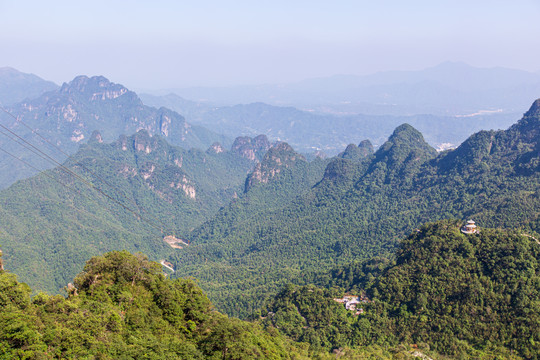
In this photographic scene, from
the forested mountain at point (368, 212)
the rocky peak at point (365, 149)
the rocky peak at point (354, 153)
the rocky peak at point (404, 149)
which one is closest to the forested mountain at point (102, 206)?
the forested mountain at point (368, 212)

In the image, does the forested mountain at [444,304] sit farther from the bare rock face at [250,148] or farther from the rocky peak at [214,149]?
the bare rock face at [250,148]

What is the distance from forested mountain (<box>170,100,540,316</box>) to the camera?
70438mm

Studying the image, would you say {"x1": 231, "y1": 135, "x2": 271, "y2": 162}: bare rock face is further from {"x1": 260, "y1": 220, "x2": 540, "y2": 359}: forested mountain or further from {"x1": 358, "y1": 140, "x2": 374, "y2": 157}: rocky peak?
{"x1": 260, "y1": 220, "x2": 540, "y2": 359}: forested mountain

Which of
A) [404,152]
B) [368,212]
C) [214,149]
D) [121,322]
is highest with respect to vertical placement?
[404,152]

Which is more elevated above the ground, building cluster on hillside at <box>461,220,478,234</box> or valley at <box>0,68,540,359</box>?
building cluster on hillside at <box>461,220,478,234</box>

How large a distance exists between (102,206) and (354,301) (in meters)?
90.5

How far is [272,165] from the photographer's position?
138 meters

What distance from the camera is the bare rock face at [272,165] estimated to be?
A: 136 metres

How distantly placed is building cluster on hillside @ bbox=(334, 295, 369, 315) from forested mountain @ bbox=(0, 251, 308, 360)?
11820mm

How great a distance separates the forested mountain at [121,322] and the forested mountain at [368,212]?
30.4 meters

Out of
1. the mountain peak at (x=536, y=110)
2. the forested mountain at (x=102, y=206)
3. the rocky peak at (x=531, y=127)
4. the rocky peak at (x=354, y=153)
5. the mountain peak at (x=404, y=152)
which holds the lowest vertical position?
the forested mountain at (x=102, y=206)

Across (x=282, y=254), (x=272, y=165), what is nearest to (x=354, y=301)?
(x=282, y=254)

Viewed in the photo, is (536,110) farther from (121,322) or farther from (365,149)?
(121,322)

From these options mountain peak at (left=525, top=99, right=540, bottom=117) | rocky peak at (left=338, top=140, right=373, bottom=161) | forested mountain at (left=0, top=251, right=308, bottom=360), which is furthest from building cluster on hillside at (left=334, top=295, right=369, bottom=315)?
rocky peak at (left=338, top=140, right=373, bottom=161)
